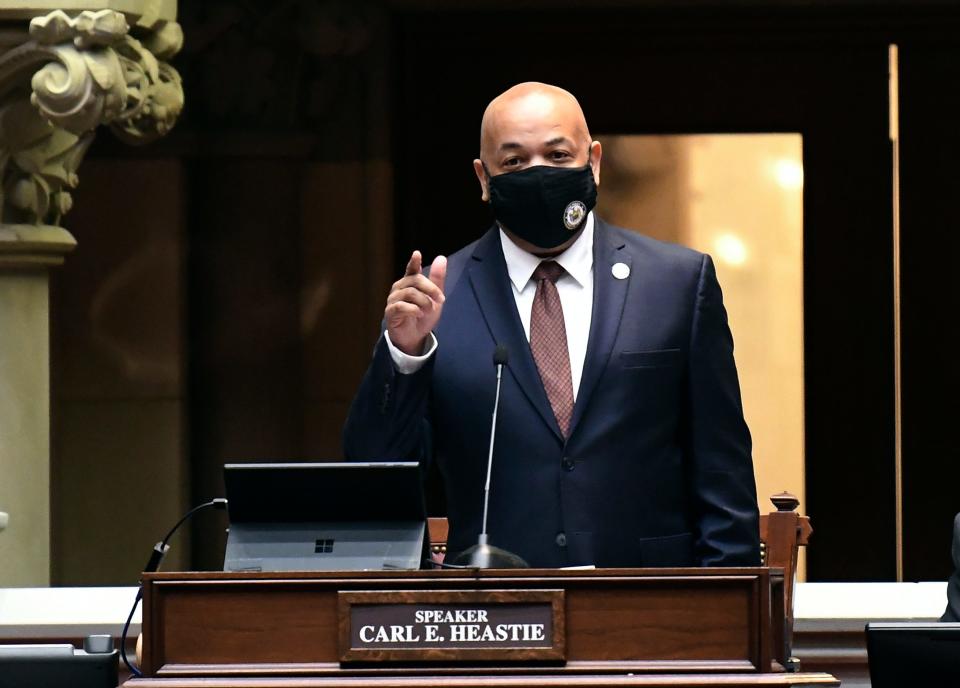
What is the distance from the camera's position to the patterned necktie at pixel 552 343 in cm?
330

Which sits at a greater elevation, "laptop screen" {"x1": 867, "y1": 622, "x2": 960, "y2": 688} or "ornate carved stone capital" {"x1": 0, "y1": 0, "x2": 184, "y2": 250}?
"ornate carved stone capital" {"x1": 0, "y1": 0, "x2": 184, "y2": 250}

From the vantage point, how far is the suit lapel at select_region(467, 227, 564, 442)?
3275 mm

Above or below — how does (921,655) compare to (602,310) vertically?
below

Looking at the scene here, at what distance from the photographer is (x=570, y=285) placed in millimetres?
3379

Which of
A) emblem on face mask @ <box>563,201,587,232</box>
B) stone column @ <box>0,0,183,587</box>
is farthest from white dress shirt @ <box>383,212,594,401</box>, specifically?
stone column @ <box>0,0,183,587</box>

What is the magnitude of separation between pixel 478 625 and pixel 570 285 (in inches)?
34.3

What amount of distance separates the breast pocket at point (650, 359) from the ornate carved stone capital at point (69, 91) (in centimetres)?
227

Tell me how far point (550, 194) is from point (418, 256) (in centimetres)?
41

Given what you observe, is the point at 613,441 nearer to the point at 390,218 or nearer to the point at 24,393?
the point at 24,393

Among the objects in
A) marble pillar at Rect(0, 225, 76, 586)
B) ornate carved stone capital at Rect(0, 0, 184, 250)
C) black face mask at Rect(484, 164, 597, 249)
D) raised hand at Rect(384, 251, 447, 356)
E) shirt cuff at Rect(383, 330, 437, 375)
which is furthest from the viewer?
marble pillar at Rect(0, 225, 76, 586)

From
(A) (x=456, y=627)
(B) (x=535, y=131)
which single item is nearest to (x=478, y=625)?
(A) (x=456, y=627)

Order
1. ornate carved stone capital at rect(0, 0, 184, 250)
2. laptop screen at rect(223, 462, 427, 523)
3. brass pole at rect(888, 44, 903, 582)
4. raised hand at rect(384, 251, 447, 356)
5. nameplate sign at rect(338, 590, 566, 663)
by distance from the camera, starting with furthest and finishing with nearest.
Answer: brass pole at rect(888, 44, 903, 582), ornate carved stone capital at rect(0, 0, 184, 250), raised hand at rect(384, 251, 447, 356), laptop screen at rect(223, 462, 427, 523), nameplate sign at rect(338, 590, 566, 663)

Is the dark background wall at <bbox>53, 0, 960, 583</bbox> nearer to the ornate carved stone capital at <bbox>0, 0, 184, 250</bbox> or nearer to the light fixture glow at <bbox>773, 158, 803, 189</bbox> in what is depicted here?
the light fixture glow at <bbox>773, 158, 803, 189</bbox>

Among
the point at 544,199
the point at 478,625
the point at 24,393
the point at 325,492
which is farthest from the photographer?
the point at 24,393
